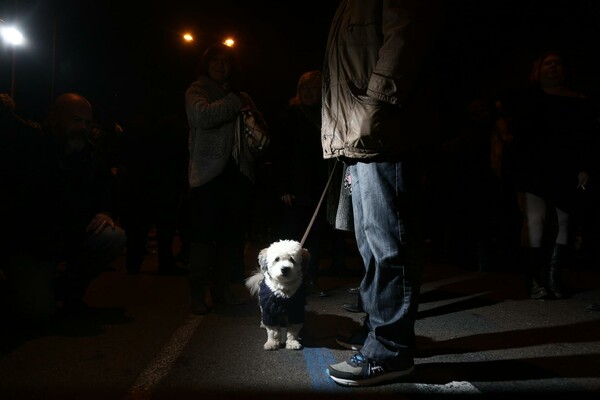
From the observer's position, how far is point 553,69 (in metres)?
4.52

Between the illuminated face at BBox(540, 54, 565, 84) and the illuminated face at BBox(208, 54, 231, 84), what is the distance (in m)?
2.93

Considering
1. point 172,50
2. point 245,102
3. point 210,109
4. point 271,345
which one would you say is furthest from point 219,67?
point 172,50

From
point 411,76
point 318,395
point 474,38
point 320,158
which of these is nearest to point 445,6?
point 411,76

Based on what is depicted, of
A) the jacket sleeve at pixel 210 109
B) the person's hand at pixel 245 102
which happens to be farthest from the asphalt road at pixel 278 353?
the person's hand at pixel 245 102

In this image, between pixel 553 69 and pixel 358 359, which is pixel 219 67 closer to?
pixel 358 359

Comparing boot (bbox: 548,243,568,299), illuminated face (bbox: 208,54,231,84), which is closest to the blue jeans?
illuminated face (bbox: 208,54,231,84)

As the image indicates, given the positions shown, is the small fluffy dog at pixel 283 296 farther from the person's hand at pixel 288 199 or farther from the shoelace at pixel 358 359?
the person's hand at pixel 288 199

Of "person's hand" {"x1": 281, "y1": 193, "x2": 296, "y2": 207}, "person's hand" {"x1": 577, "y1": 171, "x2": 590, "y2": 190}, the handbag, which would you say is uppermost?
the handbag

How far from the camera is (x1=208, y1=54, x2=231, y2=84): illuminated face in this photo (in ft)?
14.0

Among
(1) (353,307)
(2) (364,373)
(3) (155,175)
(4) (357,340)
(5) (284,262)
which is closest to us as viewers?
(2) (364,373)

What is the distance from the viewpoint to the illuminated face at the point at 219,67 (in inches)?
168

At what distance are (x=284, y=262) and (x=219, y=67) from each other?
1.96 m

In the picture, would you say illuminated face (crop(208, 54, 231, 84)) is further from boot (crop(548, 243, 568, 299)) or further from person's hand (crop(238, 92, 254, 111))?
boot (crop(548, 243, 568, 299))

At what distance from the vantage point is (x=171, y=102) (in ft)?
21.5
